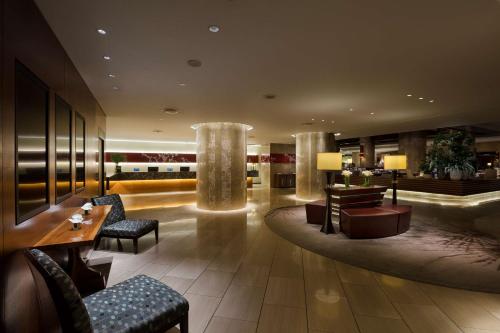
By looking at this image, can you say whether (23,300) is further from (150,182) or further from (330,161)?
(150,182)

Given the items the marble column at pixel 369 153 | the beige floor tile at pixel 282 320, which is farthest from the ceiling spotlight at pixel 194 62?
the marble column at pixel 369 153

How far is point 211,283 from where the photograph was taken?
3.31m

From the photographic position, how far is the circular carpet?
352cm

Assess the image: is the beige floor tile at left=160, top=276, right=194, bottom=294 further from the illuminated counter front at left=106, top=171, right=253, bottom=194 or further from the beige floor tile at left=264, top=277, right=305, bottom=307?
the illuminated counter front at left=106, top=171, right=253, bottom=194

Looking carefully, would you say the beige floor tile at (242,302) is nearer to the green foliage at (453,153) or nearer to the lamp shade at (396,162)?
the lamp shade at (396,162)

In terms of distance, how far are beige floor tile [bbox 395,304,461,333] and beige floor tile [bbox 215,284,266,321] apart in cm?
151

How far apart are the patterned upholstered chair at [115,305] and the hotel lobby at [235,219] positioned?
1cm

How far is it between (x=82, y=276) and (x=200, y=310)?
1617 mm

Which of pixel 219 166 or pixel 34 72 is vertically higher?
pixel 34 72

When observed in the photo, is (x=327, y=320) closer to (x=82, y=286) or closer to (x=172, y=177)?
(x=82, y=286)

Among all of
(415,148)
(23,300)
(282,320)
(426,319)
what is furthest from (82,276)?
(415,148)

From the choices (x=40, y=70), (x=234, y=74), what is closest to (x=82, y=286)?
(x=40, y=70)

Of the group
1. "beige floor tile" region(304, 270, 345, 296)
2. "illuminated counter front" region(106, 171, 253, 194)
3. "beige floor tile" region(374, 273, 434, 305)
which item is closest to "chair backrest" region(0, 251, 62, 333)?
"beige floor tile" region(304, 270, 345, 296)

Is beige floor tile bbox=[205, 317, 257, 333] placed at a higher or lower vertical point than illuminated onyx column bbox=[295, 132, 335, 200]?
lower
